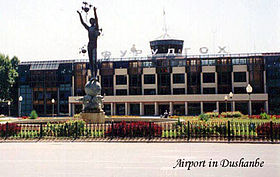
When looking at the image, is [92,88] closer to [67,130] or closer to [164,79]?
[67,130]

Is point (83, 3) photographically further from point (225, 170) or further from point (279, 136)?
point (225, 170)

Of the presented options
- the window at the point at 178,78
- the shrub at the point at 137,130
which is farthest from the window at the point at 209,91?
the shrub at the point at 137,130

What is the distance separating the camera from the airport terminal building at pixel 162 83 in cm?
7056

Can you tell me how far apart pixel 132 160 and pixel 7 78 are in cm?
7215

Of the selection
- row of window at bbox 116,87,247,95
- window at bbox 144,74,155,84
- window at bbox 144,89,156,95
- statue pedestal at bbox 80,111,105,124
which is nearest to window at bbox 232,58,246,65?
row of window at bbox 116,87,247,95

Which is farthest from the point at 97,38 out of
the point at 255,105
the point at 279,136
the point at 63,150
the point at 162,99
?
the point at 255,105

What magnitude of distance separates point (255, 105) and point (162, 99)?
1970cm

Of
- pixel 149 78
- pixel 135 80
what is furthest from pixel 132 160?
pixel 135 80

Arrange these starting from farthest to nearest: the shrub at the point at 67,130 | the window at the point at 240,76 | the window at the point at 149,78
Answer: the window at the point at 149,78 → the window at the point at 240,76 → the shrub at the point at 67,130

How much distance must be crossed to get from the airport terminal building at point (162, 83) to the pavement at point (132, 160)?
53248 millimetres

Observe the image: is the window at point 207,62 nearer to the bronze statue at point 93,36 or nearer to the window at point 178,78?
the window at point 178,78

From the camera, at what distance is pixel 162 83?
7550 cm

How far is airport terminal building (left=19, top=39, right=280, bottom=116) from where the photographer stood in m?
70.6

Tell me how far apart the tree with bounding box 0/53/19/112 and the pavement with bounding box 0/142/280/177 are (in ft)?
216
